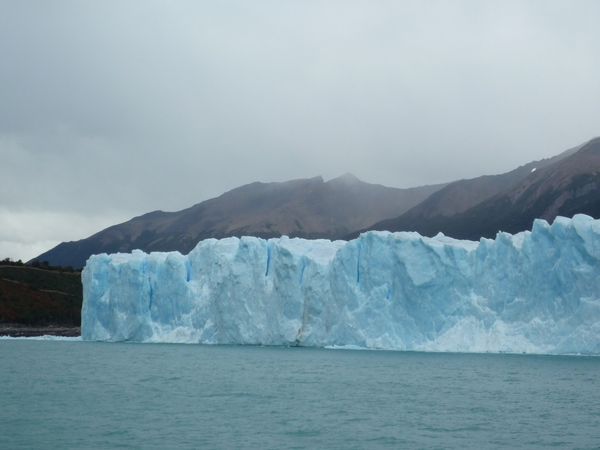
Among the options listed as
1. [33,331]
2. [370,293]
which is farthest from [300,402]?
[33,331]

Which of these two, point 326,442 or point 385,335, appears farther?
point 385,335

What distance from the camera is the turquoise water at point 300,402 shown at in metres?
12.3

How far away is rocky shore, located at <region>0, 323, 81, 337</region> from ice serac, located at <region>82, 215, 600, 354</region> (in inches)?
439

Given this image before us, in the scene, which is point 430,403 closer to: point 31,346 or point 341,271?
point 341,271

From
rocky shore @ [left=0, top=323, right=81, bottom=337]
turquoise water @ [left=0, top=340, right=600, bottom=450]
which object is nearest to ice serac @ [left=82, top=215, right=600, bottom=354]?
turquoise water @ [left=0, top=340, right=600, bottom=450]

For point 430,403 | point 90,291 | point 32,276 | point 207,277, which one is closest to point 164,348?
point 207,277

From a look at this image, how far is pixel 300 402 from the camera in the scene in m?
16.2

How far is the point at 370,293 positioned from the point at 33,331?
2657cm

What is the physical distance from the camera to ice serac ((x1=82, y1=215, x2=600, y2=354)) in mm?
24422

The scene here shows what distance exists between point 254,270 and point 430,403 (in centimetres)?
1580

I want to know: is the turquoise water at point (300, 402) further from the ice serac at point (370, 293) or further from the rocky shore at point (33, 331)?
the rocky shore at point (33, 331)

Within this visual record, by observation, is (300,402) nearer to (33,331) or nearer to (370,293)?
(370,293)

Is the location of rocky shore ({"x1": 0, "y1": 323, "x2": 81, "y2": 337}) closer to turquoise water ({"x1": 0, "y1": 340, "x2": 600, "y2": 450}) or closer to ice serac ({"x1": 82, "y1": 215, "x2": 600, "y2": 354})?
ice serac ({"x1": 82, "y1": 215, "x2": 600, "y2": 354})

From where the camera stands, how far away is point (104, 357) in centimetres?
2703
